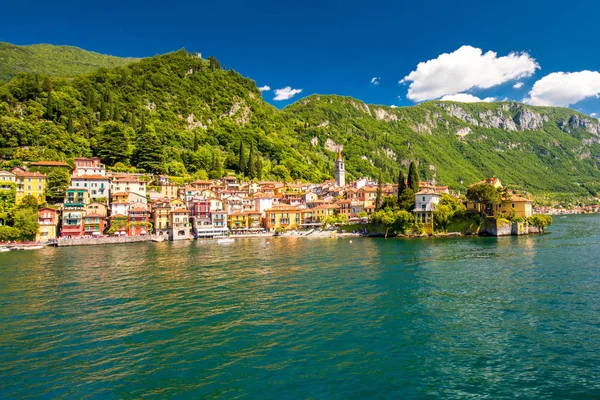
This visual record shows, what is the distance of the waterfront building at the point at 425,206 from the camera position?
206ft

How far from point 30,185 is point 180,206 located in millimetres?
26442

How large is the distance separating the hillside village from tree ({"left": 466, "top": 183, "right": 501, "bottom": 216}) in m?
0.47

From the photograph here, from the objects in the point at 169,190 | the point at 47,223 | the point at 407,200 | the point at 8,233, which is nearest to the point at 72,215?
the point at 47,223

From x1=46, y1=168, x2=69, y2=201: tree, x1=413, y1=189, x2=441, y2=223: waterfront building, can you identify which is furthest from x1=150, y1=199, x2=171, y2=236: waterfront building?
x1=413, y1=189, x2=441, y2=223: waterfront building

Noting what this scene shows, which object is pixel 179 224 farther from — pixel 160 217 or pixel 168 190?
pixel 168 190

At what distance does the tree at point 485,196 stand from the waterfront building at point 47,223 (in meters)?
73.4

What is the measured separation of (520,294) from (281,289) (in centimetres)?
1493

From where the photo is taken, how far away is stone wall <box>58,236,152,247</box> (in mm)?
59684

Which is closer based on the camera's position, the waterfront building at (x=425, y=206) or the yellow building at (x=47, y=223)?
the yellow building at (x=47, y=223)

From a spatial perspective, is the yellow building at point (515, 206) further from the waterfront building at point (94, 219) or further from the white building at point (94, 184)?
the white building at point (94, 184)

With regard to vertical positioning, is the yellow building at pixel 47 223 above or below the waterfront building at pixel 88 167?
below

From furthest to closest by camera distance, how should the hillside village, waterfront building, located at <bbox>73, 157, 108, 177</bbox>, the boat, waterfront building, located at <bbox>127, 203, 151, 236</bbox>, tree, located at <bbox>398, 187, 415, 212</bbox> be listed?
waterfront building, located at <bbox>73, 157, 108, 177</bbox>
waterfront building, located at <bbox>127, 203, 151, 236</bbox>
tree, located at <bbox>398, 187, 415, 212</bbox>
the hillside village
the boat

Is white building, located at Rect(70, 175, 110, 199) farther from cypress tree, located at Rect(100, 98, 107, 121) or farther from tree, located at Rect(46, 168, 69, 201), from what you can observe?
cypress tree, located at Rect(100, 98, 107, 121)

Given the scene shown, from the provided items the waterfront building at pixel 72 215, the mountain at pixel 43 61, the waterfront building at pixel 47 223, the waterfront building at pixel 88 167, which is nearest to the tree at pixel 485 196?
the waterfront building at pixel 72 215
